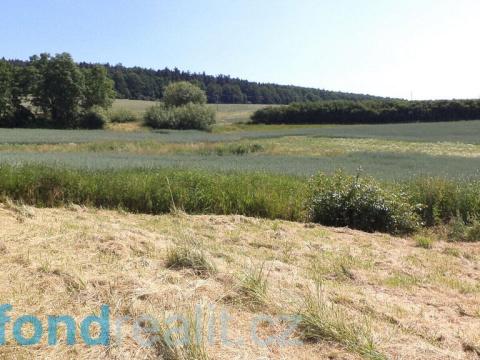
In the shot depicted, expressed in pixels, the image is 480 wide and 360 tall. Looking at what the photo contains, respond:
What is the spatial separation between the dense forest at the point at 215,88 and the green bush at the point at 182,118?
216 feet

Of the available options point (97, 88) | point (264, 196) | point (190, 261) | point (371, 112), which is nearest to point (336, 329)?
point (190, 261)

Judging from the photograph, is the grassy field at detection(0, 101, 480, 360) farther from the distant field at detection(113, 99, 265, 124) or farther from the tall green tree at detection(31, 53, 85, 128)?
the distant field at detection(113, 99, 265, 124)

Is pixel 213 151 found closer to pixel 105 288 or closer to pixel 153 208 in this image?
pixel 153 208

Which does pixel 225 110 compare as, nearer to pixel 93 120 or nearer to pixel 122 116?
pixel 122 116

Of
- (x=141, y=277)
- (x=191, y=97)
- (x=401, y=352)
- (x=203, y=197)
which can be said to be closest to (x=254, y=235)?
(x=203, y=197)

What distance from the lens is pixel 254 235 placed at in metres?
9.30

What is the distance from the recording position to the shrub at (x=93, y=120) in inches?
2569

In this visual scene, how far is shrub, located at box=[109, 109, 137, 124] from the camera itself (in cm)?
7331

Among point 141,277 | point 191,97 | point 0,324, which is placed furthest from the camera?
point 191,97

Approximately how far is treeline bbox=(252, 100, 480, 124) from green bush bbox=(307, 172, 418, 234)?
74.0 meters

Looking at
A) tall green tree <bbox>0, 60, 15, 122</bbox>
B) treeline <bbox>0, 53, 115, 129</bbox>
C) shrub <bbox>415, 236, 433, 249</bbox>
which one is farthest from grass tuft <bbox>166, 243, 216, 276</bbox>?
tall green tree <bbox>0, 60, 15, 122</bbox>

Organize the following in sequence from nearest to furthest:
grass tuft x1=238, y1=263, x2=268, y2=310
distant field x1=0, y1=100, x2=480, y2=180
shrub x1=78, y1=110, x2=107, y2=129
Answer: grass tuft x1=238, y1=263, x2=268, y2=310, distant field x1=0, y1=100, x2=480, y2=180, shrub x1=78, y1=110, x2=107, y2=129

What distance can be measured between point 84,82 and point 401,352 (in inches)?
2773

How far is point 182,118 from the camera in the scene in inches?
2785
